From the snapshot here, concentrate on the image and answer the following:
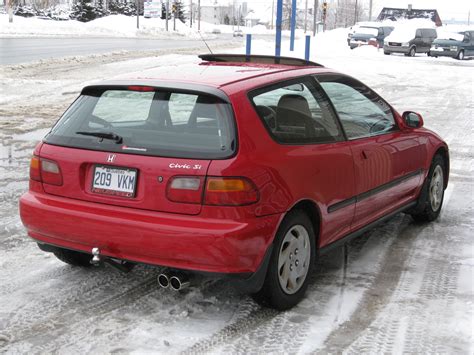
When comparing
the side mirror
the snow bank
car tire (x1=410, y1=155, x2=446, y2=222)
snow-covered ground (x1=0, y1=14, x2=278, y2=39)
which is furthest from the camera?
the snow bank

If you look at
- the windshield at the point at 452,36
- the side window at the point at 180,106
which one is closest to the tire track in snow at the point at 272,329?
the side window at the point at 180,106

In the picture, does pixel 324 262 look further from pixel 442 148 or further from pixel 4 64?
pixel 4 64

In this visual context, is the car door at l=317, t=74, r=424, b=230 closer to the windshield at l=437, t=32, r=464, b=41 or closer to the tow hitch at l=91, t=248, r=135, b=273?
the tow hitch at l=91, t=248, r=135, b=273

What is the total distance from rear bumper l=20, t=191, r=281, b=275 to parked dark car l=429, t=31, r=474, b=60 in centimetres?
3489

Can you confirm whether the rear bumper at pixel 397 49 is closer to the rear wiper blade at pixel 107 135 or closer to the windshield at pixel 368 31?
the windshield at pixel 368 31

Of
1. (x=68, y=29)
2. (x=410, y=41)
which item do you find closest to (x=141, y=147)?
(x=410, y=41)

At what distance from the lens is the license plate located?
159 inches

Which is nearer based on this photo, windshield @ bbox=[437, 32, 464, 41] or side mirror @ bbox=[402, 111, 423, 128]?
side mirror @ bbox=[402, 111, 423, 128]

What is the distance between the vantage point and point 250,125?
4.08 meters

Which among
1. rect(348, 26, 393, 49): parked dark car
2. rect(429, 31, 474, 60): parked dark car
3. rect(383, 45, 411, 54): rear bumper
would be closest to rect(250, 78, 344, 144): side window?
rect(429, 31, 474, 60): parked dark car

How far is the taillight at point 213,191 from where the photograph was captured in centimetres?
385

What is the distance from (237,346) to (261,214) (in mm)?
736

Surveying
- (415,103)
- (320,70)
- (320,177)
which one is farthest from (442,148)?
(415,103)

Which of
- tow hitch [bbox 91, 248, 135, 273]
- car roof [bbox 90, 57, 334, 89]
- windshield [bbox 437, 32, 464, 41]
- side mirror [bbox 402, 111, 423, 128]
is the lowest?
tow hitch [bbox 91, 248, 135, 273]
